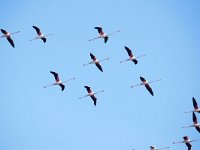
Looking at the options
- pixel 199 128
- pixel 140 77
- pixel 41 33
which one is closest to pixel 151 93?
pixel 140 77

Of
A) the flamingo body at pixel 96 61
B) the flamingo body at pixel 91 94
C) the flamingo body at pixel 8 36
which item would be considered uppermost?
the flamingo body at pixel 8 36

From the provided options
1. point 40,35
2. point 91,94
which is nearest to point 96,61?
point 91,94

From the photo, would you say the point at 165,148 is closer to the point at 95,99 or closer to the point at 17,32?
the point at 95,99

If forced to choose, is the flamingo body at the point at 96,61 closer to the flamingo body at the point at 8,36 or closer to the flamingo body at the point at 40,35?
the flamingo body at the point at 40,35

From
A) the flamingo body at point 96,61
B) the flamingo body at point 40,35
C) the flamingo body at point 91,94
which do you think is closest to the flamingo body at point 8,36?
the flamingo body at point 40,35

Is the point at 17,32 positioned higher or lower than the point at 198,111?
higher

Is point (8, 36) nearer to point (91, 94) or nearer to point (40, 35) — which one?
point (40, 35)

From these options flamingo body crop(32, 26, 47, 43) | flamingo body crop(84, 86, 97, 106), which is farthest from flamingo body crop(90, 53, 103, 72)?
flamingo body crop(32, 26, 47, 43)

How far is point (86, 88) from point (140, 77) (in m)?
7.09

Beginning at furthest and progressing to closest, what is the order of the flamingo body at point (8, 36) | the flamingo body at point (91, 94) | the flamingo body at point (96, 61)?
the flamingo body at point (96, 61)
the flamingo body at point (91, 94)
the flamingo body at point (8, 36)

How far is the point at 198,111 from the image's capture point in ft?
260

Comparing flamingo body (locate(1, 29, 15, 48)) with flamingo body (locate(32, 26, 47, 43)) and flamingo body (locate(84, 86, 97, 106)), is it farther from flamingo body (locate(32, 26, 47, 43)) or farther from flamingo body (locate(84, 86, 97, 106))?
flamingo body (locate(84, 86, 97, 106))

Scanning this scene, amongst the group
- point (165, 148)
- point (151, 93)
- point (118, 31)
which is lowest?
point (165, 148)

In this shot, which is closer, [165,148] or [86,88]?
[165,148]
